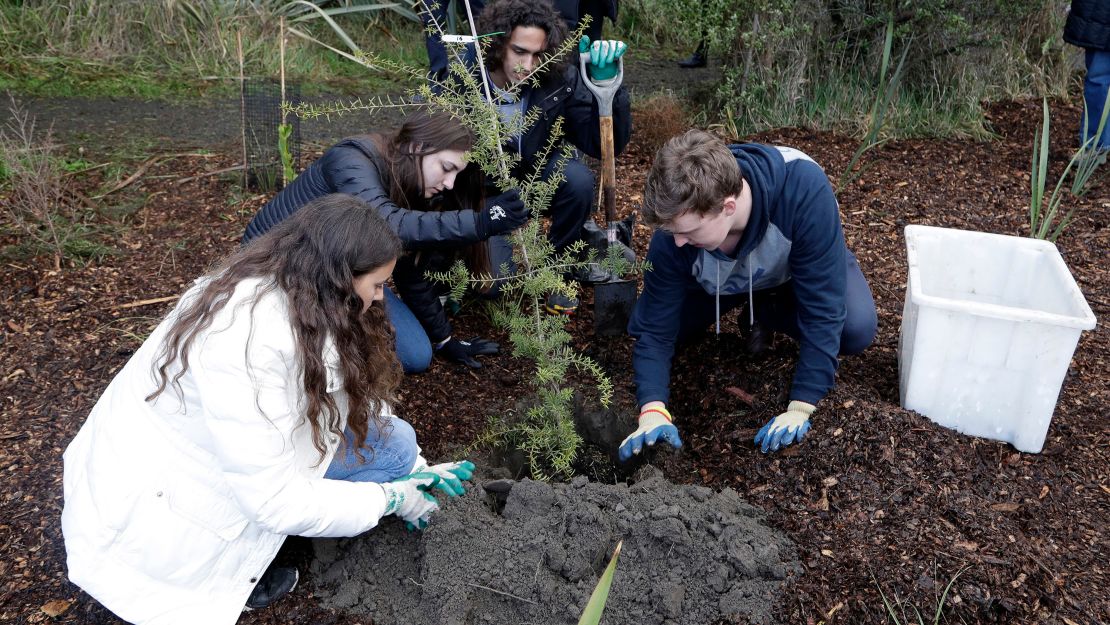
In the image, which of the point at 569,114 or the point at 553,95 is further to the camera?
the point at 569,114

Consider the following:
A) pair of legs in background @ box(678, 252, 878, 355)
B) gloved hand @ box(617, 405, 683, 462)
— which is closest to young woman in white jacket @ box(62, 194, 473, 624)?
gloved hand @ box(617, 405, 683, 462)

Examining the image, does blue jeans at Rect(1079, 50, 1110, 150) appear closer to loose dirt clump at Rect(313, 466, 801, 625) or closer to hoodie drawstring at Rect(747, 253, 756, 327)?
hoodie drawstring at Rect(747, 253, 756, 327)

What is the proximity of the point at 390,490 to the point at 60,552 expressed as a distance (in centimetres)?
95

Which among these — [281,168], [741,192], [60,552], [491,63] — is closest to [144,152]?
[281,168]

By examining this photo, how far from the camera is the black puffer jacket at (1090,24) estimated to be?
4254 mm

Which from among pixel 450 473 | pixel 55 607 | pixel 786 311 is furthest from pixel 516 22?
pixel 55 607

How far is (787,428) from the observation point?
2.56 metres

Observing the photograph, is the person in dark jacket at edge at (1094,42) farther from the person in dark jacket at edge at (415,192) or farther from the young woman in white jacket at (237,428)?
the young woman in white jacket at (237,428)

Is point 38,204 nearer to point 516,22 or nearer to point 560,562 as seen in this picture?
point 516,22

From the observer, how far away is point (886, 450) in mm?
2492

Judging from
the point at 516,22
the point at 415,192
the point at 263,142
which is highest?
the point at 516,22

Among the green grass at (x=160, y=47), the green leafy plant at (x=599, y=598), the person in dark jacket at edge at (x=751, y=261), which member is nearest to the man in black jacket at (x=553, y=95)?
the person in dark jacket at edge at (x=751, y=261)

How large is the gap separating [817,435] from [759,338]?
21.7 inches

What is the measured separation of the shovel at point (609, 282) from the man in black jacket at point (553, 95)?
0.22 ft
